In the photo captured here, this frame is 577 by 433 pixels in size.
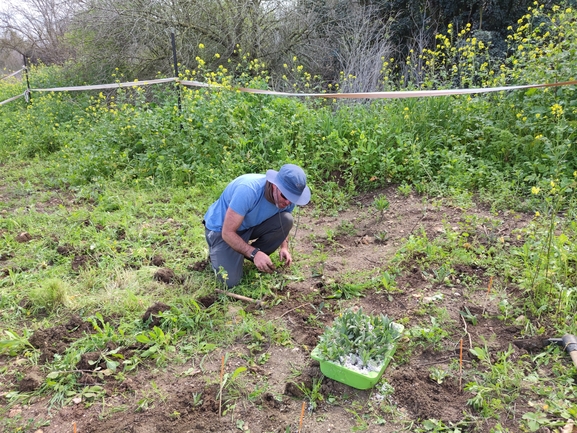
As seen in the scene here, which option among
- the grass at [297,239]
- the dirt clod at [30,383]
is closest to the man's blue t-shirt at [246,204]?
the grass at [297,239]

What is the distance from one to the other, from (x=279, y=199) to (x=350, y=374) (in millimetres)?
1432

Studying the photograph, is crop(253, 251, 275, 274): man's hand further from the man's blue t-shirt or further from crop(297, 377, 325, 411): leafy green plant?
crop(297, 377, 325, 411): leafy green plant

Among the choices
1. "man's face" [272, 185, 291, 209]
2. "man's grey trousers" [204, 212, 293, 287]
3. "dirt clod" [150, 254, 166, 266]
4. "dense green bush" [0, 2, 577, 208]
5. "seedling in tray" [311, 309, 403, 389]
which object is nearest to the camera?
"seedling in tray" [311, 309, 403, 389]

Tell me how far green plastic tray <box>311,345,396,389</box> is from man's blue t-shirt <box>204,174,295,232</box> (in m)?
1.34

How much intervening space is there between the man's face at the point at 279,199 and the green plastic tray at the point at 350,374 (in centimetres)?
122

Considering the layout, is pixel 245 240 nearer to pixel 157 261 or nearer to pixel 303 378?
pixel 157 261

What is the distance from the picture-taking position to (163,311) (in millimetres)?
3186

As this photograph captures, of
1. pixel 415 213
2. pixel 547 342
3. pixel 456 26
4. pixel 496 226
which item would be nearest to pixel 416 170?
pixel 415 213

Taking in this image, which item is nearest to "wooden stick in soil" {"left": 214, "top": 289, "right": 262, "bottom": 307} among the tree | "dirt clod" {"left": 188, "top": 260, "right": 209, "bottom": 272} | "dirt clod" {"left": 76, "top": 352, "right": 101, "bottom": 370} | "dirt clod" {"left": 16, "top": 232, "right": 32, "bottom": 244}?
"dirt clod" {"left": 188, "top": 260, "right": 209, "bottom": 272}

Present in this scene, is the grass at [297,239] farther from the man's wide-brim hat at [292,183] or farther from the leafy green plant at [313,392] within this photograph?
the man's wide-brim hat at [292,183]

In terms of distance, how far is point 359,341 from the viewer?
2.53 m

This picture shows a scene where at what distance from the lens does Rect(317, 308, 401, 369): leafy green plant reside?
250 cm

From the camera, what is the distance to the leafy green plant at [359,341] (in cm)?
250

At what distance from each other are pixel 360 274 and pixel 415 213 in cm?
132
